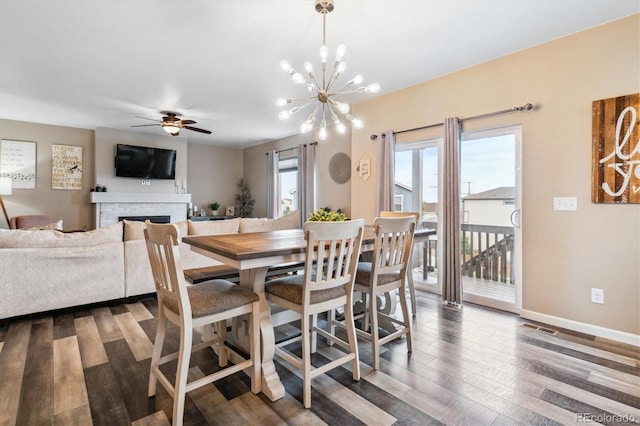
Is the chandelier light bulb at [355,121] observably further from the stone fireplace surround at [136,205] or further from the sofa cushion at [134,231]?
the stone fireplace surround at [136,205]

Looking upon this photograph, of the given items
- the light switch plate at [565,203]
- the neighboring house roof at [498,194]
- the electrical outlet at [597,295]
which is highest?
the neighboring house roof at [498,194]

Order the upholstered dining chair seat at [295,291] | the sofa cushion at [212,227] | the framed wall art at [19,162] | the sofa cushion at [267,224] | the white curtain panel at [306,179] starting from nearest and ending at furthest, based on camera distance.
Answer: the upholstered dining chair seat at [295,291] < the sofa cushion at [212,227] < the sofa cushion at [267,224] < the framed wall art at [19,162] < the white curtain panel at [306,179]

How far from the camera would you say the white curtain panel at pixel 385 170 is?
4.12 m

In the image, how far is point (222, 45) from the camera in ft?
9.82

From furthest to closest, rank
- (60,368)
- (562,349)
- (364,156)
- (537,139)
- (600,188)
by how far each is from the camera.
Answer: (364,156)
(537,139)
(600,188)
(562,349)
(60,368)

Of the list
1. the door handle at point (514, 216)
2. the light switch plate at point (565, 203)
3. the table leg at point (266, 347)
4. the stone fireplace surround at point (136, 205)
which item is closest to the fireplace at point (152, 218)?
the stone fireplace surround at point (136, 205)

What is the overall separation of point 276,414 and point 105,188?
20.4ft

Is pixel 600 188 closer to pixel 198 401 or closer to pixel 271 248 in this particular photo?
pixel 271 248

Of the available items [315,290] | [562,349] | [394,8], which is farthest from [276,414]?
[394,8]

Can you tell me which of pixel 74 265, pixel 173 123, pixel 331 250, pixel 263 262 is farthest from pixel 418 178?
pixel 74 265

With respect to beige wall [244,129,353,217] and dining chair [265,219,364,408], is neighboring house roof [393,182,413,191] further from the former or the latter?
dining chair [265,219,364,408]

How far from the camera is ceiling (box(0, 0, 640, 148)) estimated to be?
95.2 inches

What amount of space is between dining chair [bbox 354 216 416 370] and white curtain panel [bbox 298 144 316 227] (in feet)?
11.2

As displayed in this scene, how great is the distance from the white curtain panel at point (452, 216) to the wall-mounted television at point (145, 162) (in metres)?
5.70
